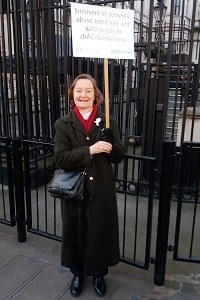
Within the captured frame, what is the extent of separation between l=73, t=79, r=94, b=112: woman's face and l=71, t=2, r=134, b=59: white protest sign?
22 cm

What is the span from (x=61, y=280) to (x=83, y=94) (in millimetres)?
1838

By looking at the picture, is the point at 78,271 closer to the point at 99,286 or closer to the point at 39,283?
the point at 99,286

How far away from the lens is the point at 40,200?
16.5 feet

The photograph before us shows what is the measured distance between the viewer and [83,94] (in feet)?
8.19

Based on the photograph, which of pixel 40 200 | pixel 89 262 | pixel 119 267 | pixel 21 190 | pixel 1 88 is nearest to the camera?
pixel 89 262

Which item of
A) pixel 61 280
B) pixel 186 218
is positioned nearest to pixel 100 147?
pixel 61 280

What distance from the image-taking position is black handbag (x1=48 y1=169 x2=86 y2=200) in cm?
247

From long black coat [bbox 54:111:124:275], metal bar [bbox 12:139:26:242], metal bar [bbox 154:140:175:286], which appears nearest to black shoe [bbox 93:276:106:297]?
long black coat [bbox 54:111:124:275]

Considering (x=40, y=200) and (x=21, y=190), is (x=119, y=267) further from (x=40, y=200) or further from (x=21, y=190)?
(x=40, y=200)

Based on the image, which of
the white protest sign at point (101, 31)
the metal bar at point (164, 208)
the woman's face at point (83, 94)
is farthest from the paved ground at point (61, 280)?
the white protest sign at point (101, 31)

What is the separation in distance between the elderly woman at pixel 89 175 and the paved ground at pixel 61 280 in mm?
319

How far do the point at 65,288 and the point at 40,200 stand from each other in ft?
7.32

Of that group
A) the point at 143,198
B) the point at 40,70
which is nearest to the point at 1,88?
the point at 40,70

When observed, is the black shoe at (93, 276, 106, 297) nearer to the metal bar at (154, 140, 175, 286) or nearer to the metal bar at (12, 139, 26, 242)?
the metal bar at (154, 140, 175, 286)
